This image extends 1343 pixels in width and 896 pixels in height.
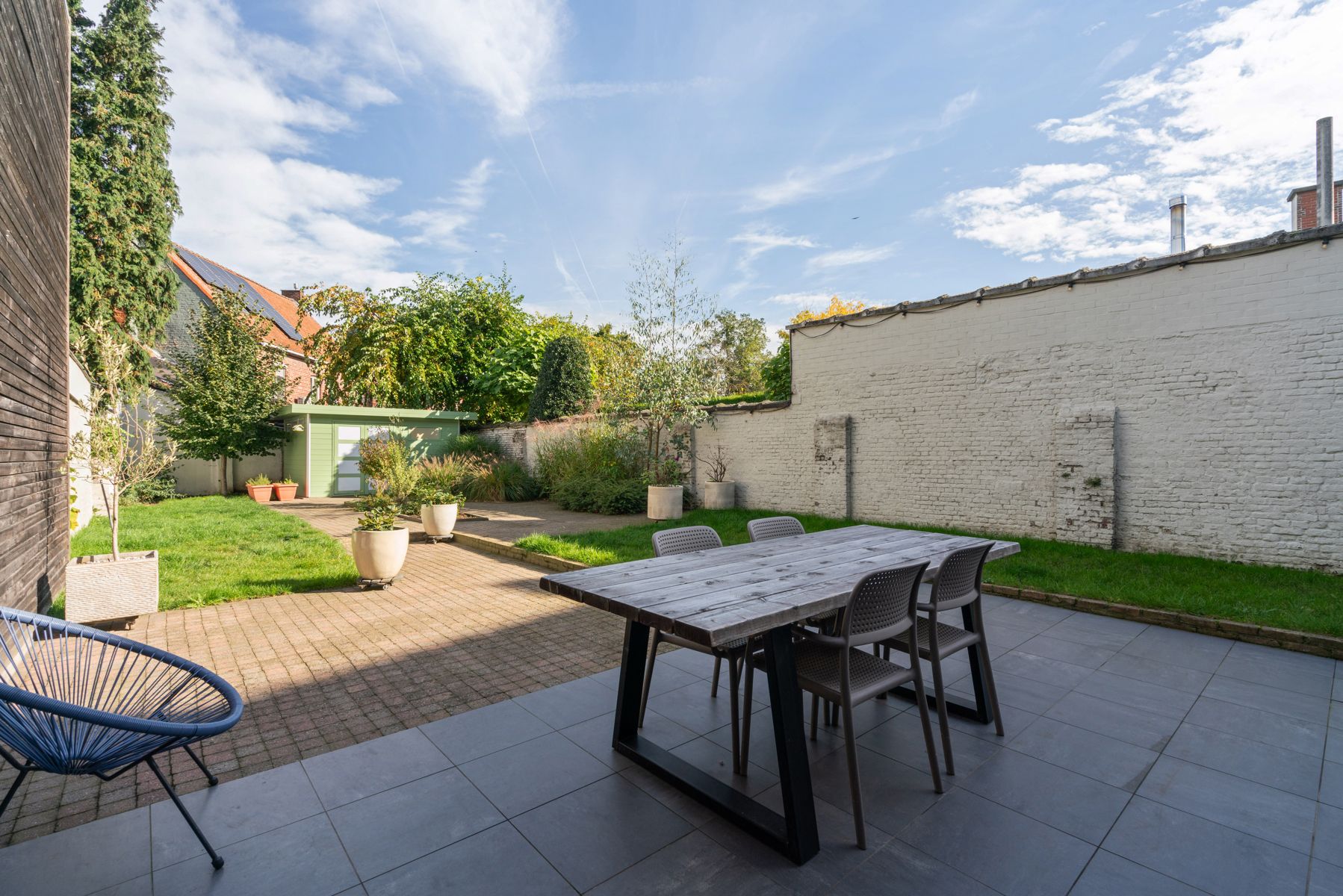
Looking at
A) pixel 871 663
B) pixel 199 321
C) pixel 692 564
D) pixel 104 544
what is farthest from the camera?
pixel 199 321

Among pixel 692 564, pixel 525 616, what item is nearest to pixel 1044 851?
pixel 692 564

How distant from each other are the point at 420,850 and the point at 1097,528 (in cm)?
721

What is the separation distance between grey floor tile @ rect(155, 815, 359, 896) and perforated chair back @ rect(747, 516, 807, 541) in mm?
2629

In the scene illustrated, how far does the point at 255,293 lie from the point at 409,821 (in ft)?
87.6

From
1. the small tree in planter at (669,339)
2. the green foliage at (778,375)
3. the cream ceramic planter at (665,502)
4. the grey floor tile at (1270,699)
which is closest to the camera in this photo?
the grey floor tile at (1270,699)

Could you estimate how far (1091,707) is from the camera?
300 centimetres

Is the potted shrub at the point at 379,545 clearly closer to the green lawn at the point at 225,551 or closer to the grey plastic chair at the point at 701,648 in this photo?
the green lawn at the point at 225,551

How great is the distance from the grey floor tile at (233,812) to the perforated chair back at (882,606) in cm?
210

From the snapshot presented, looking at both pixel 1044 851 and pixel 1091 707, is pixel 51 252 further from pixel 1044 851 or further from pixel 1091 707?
pixel 1091 707

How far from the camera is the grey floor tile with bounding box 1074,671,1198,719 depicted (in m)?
2.99

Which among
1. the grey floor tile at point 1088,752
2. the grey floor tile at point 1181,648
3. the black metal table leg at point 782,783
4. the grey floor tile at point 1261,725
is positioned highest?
the black metal table leg at point 782,783

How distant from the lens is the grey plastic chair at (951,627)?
2.52 meters

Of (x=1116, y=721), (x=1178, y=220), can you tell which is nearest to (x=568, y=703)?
(x=1116, y=721)

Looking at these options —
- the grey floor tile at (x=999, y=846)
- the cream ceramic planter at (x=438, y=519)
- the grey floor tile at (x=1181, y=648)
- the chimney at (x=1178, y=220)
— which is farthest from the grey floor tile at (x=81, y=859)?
the chimney at (x=1178, y=220)
